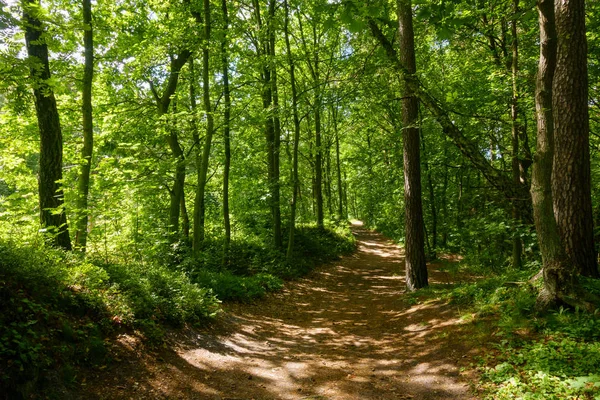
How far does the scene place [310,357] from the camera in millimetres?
6152

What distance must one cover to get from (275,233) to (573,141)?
1048 centimetres

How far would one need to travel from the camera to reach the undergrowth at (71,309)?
371 cm

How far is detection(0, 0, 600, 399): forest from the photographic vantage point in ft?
14.5

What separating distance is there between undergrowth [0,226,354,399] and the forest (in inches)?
1.1

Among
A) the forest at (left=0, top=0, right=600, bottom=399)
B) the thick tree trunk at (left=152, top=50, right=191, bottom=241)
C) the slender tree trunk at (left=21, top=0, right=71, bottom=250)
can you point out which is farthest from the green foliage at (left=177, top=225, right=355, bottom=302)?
the slender tree trunk at (left=21, top=0, right=71, bottom=250)

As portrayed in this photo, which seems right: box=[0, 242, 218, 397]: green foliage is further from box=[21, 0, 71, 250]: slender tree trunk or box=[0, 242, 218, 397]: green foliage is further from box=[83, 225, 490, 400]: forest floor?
box=[21, 0, 71, 250]: slender tree trunk

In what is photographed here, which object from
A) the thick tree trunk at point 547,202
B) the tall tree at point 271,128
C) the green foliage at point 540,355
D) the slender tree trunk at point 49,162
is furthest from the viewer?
the tall tree at point 271,128

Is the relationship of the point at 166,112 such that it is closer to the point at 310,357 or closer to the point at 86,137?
the point at 86,137

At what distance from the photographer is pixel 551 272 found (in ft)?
16.9

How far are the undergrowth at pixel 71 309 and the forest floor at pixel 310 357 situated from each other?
0.99ft

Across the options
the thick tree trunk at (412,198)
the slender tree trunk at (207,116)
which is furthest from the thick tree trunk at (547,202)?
the slender tree trunk at (207,116)

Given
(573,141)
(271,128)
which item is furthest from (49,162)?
(573,141)

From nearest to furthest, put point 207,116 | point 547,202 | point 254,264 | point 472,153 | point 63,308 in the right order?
point 63,308
point 547,202
point 472,153
point 207,116
point 254,264

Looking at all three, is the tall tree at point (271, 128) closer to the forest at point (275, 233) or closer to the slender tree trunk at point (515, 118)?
the forest at point (275, 233)
